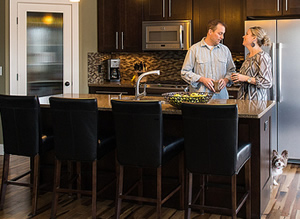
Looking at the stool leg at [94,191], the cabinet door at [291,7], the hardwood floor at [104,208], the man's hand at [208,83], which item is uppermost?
the cabinet door at [291,7]

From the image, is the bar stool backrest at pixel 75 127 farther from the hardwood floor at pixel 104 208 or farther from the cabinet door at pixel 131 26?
the cabinet door at pixel 131 26

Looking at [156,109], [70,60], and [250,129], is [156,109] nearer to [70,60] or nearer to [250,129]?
[250,129]

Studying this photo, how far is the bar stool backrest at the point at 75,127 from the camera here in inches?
127

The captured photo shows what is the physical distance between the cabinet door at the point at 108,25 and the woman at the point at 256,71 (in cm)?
254

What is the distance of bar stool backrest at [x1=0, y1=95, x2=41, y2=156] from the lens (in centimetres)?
342

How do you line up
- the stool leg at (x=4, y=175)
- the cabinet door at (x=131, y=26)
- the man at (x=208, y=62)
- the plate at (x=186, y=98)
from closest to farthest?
the plate at (x=186, y=98)
the stool leg at (x=4, y=175)
the man at (x=208, y=62)
the cabinet door at (x=131, y=26)

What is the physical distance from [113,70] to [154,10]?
1.10 metres

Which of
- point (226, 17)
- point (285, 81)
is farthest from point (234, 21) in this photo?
point (285, 81)

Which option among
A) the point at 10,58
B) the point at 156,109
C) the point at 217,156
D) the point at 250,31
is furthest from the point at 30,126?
the point at 10,58

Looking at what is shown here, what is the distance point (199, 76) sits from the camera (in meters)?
4.21

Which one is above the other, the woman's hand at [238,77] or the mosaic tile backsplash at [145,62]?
the mosaic tile backsplash at [145,62]

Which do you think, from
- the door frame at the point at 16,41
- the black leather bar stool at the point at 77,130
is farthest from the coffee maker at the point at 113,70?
the black leather bar stool at the point at 77,130

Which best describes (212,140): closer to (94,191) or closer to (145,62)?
(94,191)

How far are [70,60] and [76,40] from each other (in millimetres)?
288
